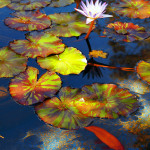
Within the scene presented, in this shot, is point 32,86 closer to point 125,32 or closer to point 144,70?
point 144,70

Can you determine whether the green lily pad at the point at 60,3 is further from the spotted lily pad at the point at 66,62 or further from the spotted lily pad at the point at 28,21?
the spotted lily pad at the point at 66,62

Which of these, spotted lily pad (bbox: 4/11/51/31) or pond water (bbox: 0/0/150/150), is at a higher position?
spotted lily pad (bbox: 4/11/51/31)

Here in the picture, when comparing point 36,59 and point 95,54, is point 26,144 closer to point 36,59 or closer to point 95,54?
point 36,59

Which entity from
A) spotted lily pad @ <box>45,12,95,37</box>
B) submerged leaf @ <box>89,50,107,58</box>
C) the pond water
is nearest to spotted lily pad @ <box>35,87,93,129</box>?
the pond water

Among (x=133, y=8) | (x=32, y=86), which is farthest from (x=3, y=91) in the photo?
(x=133, y=8)

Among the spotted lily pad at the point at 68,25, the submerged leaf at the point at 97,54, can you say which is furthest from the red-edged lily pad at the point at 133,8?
the submerged leaf at the point at 97,54

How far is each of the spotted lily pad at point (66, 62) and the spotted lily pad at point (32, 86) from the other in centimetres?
10

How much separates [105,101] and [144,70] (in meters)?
0.55

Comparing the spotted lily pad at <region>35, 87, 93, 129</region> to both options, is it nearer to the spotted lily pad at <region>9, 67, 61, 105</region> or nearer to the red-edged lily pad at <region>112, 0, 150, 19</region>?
the spotted lily pad at <region>9, 67, 61, 105</region>

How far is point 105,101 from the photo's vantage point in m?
1.56

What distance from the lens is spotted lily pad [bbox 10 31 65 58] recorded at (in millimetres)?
1954

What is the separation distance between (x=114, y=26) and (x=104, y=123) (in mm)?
1352

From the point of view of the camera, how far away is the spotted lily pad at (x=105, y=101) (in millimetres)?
1482

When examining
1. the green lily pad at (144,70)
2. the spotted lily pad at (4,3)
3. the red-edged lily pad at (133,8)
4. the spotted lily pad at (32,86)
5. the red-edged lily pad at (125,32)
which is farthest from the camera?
the spotted lily pad at (4,3)
